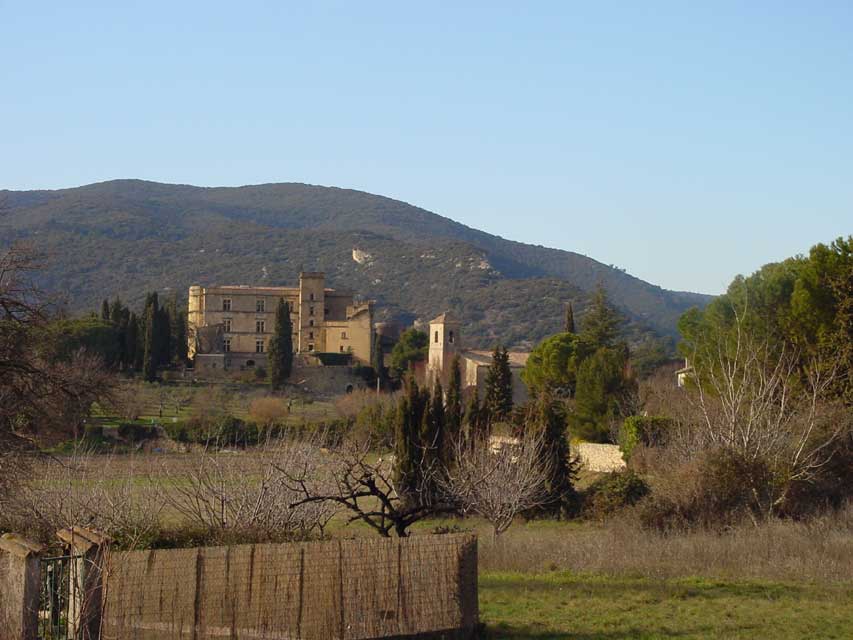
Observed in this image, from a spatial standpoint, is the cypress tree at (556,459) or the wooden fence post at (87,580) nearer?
the wooden fence post at (87,580)

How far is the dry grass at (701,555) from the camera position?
42.3 ft

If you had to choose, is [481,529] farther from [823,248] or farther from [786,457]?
[823,248]

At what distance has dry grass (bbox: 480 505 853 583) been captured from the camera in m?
12.9

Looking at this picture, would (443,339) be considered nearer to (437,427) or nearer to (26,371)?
(437,427)

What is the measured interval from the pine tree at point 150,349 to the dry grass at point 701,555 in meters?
44.6

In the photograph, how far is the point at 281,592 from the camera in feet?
28.0

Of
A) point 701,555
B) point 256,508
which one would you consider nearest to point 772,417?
point 701,555

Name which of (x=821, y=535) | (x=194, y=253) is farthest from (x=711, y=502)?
(x=194, y=253)

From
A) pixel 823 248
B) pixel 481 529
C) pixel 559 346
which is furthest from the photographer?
pixel 559 346

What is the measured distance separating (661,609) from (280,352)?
179 ft

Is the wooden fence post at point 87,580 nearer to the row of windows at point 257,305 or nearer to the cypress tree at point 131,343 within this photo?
the cypress tree at point 131,343

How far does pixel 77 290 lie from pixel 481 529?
118226 mm

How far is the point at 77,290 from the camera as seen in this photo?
13525 cm

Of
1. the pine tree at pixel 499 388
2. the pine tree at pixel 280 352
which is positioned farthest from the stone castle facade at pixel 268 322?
the pine tree at pixel 499 388
